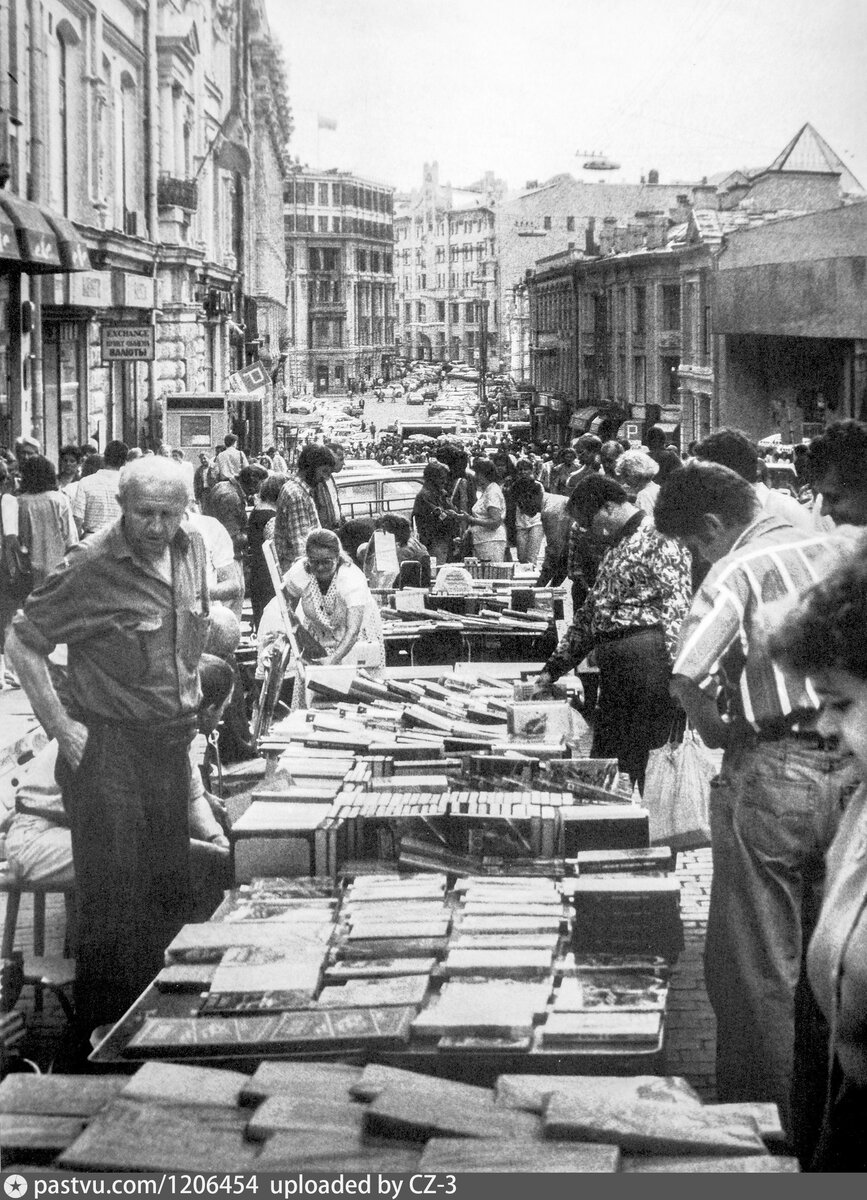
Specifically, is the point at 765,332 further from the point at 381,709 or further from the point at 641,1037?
the point at 641,1037

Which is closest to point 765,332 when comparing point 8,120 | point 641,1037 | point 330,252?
point 330,252

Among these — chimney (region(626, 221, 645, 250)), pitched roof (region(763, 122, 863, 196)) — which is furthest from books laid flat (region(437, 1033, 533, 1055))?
chimney (region(626, 221, 645, 250))

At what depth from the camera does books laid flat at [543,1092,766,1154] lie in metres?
2.95

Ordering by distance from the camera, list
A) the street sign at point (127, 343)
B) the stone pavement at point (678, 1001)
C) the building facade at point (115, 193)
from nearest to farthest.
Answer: the stone pavement at point (678, 1001)
the building facade at point (115, 193)
the street sign at point (127, 343)

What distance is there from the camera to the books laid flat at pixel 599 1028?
3500 mm

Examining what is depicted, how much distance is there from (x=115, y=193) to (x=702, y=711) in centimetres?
1447

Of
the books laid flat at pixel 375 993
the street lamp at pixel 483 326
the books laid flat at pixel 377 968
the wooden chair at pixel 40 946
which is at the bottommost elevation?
the wooden chair at pixel 40 946

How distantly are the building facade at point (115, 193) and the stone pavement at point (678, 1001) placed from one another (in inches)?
213

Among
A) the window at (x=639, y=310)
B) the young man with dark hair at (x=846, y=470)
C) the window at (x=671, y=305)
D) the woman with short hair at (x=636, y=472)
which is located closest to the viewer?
the young man with dark hair at (x=846, y=470)

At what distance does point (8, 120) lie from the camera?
43.6 feet

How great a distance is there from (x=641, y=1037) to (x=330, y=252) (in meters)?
9.65

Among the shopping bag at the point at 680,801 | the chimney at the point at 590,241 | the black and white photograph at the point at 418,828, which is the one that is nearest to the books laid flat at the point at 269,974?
the black and white photograph at the point at 418,828

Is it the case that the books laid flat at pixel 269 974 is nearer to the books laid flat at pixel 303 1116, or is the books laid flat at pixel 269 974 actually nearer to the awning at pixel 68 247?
the books laid flat at pixel 303 1116

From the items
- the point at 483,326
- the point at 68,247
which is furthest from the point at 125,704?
the point at 483,326
